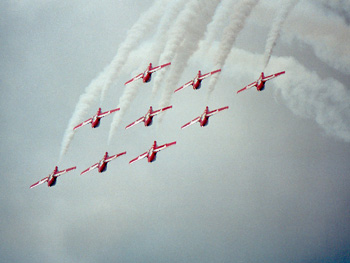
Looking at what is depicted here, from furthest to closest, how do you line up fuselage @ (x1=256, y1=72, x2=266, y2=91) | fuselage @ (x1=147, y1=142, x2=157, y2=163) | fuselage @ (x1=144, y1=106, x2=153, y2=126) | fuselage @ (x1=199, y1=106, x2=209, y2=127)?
fuselage @ (x1=144, y1=106, x2=153, y2=126), fuselage @ (x1=199, y1=106, x2=209, y2=127), fuselage @ (x1=147, y1=142, x2=157, y2=163), fuselage @ (x1=256, y1=72, x2=266, y2=91)

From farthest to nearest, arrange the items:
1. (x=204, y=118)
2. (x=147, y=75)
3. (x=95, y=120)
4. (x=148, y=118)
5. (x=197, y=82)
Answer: (x=95, y=120)
(x=148, y=118)
(x=197, y=82)
(x=147, y=75)
(x=204, y=118)

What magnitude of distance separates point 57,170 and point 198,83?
86.3 ft

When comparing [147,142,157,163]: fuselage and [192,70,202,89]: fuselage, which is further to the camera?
[192,70,202,89]: fuselage

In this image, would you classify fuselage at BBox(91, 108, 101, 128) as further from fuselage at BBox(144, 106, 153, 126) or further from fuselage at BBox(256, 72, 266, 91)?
fuselage at BBox(256, 72, 266, 91)

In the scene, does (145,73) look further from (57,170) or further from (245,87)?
(57,170)

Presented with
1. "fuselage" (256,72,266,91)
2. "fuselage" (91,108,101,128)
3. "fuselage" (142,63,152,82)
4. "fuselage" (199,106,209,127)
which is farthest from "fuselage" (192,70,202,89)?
"fuselage" (91,108,101,128)

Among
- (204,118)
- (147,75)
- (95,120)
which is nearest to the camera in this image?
(204,118)

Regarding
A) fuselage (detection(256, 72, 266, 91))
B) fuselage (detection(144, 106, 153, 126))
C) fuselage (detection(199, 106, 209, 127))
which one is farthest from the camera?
→ fuselage (detection(144, 106, 153, 126))

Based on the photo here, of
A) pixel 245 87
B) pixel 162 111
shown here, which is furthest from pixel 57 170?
pixel 245 87

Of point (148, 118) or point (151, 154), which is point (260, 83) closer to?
point (148, 118)

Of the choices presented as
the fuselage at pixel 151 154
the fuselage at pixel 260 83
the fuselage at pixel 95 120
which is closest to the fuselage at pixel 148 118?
the fuselage at pixel 151 154

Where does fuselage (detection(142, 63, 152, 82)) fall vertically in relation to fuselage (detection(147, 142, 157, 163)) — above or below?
above

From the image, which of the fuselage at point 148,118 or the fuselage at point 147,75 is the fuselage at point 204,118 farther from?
the fuselage at point 147,75

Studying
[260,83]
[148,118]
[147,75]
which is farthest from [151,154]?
[260,83]
